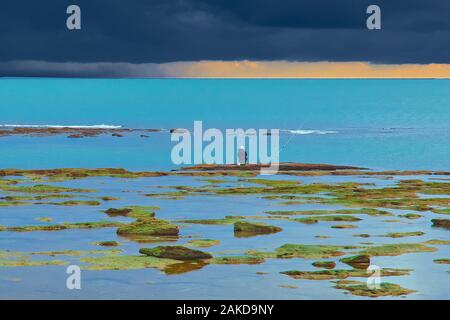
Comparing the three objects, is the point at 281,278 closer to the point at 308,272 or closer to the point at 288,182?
the point at 308,272

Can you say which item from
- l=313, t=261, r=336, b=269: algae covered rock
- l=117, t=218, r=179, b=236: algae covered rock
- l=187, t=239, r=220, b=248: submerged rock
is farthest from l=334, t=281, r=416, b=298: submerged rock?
l=117, t=218, r=179, b=236: algae covered rock

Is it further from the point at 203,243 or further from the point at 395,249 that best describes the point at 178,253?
the point at 395,249

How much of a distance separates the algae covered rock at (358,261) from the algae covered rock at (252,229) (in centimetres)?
710

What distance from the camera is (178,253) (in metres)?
36.5

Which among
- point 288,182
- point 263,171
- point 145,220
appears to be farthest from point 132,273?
point 263,171

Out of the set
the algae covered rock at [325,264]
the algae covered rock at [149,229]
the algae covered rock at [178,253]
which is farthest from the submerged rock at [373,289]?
the algae covered rock at [149,229]

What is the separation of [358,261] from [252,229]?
8.02m

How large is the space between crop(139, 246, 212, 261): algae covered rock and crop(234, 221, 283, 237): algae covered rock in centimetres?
595

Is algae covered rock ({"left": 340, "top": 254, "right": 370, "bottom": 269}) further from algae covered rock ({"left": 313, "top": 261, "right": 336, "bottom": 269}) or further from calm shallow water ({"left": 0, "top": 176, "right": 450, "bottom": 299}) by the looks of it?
algae covered rock ({"left": 313, "top": 261, "right": 336, "bottom": 269})

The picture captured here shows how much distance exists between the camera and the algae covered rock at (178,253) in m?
36.4

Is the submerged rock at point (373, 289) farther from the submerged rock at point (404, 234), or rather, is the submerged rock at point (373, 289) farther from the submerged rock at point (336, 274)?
the submerged rock at point (404, 234)

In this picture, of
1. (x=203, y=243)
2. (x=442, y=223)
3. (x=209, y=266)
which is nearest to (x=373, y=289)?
(x=209, y=266)

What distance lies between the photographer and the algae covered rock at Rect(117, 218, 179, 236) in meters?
41.5
